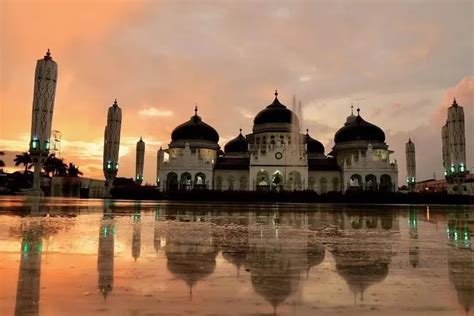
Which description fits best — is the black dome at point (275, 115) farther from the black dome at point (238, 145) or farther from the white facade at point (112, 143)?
the white facade at point (112, 143)

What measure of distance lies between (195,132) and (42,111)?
2265cm

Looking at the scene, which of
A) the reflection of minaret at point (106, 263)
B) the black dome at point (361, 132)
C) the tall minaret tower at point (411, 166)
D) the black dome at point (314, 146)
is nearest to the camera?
the reflection of minaret at point (106, 263)

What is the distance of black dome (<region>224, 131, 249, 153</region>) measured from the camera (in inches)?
2736

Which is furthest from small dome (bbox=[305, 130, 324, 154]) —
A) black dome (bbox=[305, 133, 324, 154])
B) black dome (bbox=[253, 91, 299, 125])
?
black dome (bbox=[253, 91, 299, 125])

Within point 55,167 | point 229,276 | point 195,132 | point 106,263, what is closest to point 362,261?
point 229,276

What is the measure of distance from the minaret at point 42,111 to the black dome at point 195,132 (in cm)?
2037

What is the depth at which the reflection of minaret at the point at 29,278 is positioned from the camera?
10.5ft

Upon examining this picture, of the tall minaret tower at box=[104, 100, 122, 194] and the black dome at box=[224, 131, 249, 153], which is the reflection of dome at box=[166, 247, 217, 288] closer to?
the tall minaret tower at box=[104, 100, 122, 194]

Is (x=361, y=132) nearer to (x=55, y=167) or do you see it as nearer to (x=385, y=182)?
(x=385, y=182)

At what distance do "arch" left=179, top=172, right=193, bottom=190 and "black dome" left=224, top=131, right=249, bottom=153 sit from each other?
12.8m

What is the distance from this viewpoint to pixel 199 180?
5997cm

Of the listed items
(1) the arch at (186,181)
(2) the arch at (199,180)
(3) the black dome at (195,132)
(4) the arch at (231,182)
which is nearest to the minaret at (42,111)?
(1) the arch at (186,181)

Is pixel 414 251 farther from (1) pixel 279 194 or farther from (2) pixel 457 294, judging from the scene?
(1) pixel 279 194

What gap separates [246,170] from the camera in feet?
196
